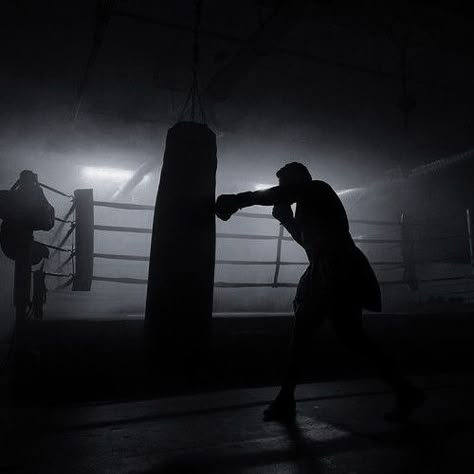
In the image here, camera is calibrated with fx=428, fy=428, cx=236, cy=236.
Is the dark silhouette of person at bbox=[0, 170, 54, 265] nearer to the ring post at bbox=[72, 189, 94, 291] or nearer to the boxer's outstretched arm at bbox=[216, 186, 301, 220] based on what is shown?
the ring post at bbox=[72, 189, 94, 291]

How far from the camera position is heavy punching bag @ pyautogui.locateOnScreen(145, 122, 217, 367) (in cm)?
163

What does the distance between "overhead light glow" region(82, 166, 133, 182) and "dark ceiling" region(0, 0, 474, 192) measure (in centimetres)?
99

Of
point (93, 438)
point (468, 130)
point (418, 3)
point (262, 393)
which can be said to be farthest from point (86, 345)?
point (468, 130)

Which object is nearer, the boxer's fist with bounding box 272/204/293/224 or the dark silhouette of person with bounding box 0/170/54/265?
the boxer's fist with bounding box 272/204/293/224

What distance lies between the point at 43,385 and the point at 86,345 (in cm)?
32

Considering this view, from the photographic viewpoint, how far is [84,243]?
3527mm

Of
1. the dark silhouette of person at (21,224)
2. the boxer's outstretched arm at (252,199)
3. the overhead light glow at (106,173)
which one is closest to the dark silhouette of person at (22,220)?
the dark silhouette of person at (21,224)

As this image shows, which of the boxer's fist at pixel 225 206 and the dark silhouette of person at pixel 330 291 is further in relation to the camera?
the dark silhouette of person at pixel 330 291

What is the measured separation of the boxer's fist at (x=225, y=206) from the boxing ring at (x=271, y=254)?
4.21 feet

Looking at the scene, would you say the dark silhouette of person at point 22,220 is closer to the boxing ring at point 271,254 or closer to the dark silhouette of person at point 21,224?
the dark silhouette of person at point 21,224

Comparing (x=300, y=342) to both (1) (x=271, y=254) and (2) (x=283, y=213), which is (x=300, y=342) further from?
(1) (x=271, y=254)

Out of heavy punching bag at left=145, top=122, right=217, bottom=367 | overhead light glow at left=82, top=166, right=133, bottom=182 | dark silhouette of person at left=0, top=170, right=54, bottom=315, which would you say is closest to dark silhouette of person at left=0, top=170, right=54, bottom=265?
dark silhouette of person at left=0, top=170, right=54, bottom=315

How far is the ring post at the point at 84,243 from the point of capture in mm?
3463

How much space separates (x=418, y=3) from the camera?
3770 mm
